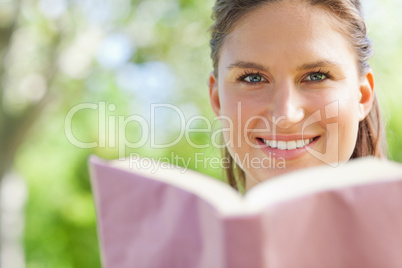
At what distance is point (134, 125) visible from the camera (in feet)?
24.1

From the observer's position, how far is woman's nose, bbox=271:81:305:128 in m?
1.01

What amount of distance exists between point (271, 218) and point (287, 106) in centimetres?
50

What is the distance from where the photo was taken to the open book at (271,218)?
541 mm

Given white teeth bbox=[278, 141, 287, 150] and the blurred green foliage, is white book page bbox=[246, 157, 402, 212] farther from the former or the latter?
the blurred green foliage

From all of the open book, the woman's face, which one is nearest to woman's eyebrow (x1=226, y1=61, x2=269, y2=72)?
the woman's face

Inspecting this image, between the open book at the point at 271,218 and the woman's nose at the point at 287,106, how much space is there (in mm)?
388

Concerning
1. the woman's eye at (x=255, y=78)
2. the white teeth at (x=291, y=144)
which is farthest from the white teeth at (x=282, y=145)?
the woman's eye at (x=255, y=78)

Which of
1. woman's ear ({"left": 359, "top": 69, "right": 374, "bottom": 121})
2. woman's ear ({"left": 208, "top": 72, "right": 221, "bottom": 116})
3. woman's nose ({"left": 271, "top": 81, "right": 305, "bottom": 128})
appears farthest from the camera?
woman's ear ({"left": 208, "top": 72, "right": 221, "bottom": 116})

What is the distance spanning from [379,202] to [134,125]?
22.5 feet

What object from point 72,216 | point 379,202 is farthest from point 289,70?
point 72,216

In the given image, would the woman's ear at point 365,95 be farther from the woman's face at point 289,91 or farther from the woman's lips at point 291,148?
the woman's lips at point 291,148

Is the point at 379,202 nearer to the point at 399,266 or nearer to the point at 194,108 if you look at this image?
the point at 399,266

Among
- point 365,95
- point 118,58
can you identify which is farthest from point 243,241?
point 118,58

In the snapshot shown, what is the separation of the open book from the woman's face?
1.39 ft
